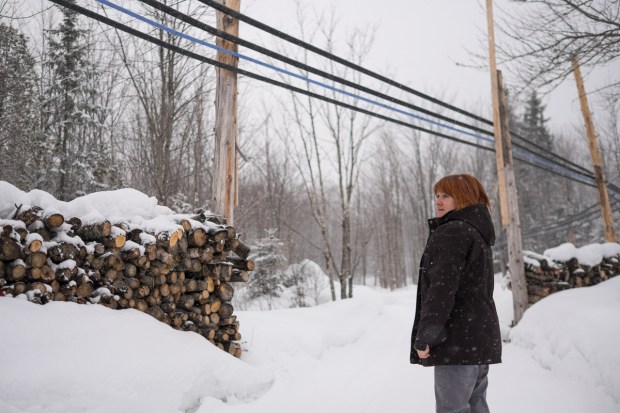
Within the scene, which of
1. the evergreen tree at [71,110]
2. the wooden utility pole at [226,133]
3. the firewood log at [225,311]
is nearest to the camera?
the firewood log at [225,311]

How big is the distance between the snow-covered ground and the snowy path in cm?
2

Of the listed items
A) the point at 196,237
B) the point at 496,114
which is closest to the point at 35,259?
the point at 196,237

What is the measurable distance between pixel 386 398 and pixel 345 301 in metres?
4.59

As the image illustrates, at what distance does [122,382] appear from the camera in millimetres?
2998

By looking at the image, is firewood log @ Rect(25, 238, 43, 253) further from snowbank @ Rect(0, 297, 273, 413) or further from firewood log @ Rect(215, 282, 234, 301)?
firewood log @ Rect(215, 282, 234, 301)

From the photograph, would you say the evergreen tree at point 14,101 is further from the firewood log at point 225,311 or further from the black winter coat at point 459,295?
the black winter coat at point 459,295

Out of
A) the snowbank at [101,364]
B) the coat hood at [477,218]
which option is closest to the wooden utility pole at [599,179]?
the coat hood at [477,218]

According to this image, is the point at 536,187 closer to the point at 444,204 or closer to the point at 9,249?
the point at 444,204

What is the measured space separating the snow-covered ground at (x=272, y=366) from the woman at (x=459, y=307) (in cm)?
196

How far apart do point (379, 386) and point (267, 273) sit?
1002cm

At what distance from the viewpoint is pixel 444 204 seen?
8.36ft

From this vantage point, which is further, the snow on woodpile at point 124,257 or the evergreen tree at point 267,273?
the evergreen tree at point 267,273

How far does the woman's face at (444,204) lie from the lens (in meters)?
2.53

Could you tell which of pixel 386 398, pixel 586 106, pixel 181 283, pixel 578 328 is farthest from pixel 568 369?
pixel 586 106
